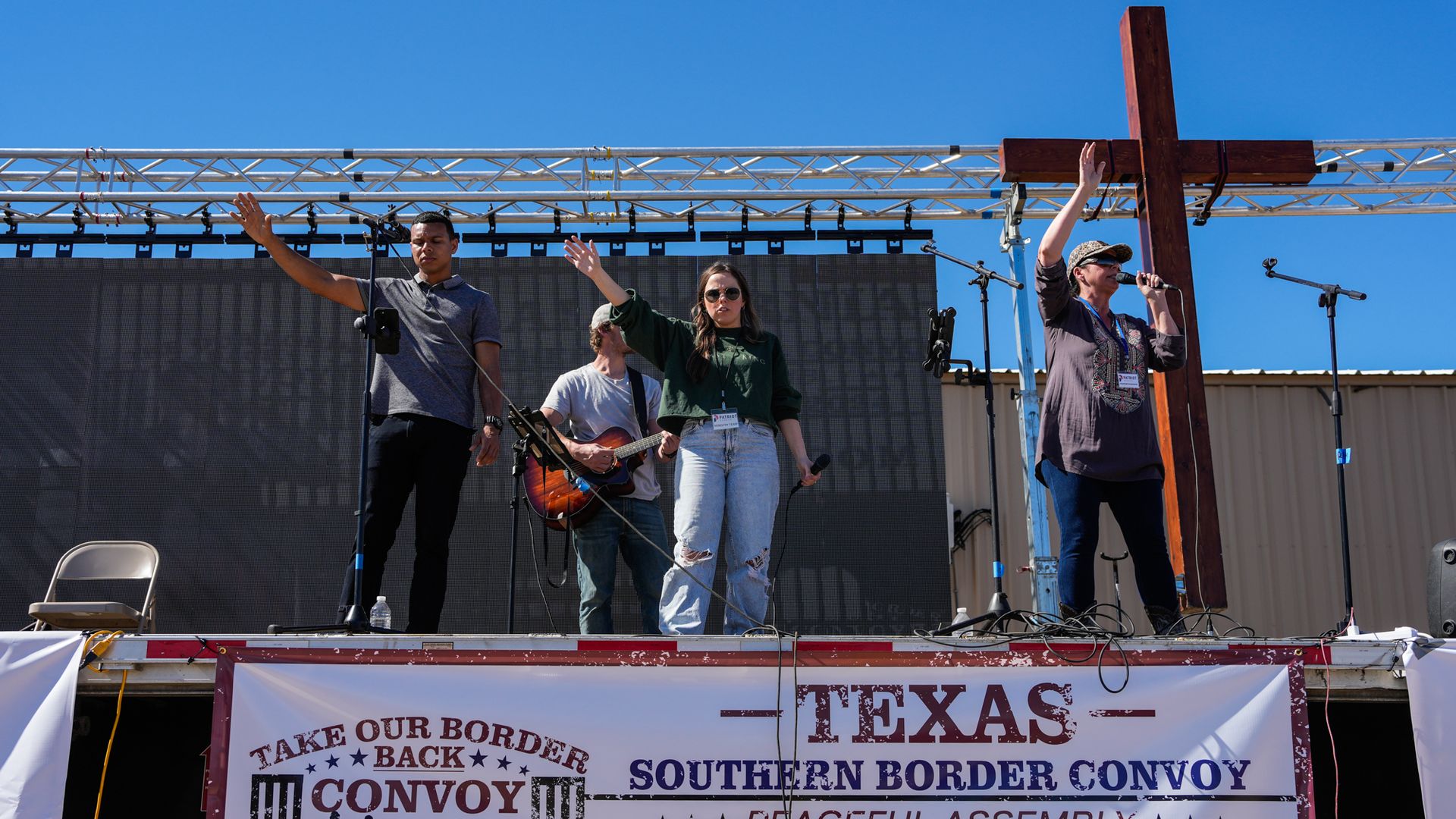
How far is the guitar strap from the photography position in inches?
191

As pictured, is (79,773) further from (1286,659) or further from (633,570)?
(1286,659)

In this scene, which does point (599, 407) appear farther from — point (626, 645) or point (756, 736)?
point (756, 736)

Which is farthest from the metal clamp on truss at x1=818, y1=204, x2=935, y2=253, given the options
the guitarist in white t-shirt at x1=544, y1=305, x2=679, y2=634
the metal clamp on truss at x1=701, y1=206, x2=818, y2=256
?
the guitarist in white t-shirt at x1=544, y1=305, x2=679, y2=634

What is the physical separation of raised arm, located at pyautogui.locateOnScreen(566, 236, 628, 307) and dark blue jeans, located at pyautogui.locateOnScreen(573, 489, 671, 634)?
97 cm

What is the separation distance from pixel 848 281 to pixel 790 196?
562 mm

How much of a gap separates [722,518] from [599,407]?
1088mm

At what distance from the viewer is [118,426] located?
6676 mm

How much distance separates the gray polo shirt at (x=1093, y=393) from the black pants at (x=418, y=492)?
6.29 feet

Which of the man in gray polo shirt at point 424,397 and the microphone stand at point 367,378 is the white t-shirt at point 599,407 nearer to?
the man in gray polo shirt at point 424,397

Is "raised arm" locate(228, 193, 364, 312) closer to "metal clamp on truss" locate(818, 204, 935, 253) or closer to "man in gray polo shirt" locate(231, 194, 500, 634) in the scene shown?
"man in gray polo shirt" locate(231, 194, 500, 634)

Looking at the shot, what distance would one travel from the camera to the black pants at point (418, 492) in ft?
13.3

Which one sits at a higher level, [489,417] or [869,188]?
[869,188]

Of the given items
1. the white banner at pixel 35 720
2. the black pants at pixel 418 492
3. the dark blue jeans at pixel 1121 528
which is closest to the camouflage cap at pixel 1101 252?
the dark blue jeans at pixel 1121 528

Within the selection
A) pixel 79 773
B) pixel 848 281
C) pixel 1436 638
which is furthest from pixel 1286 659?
pixel 848 281
